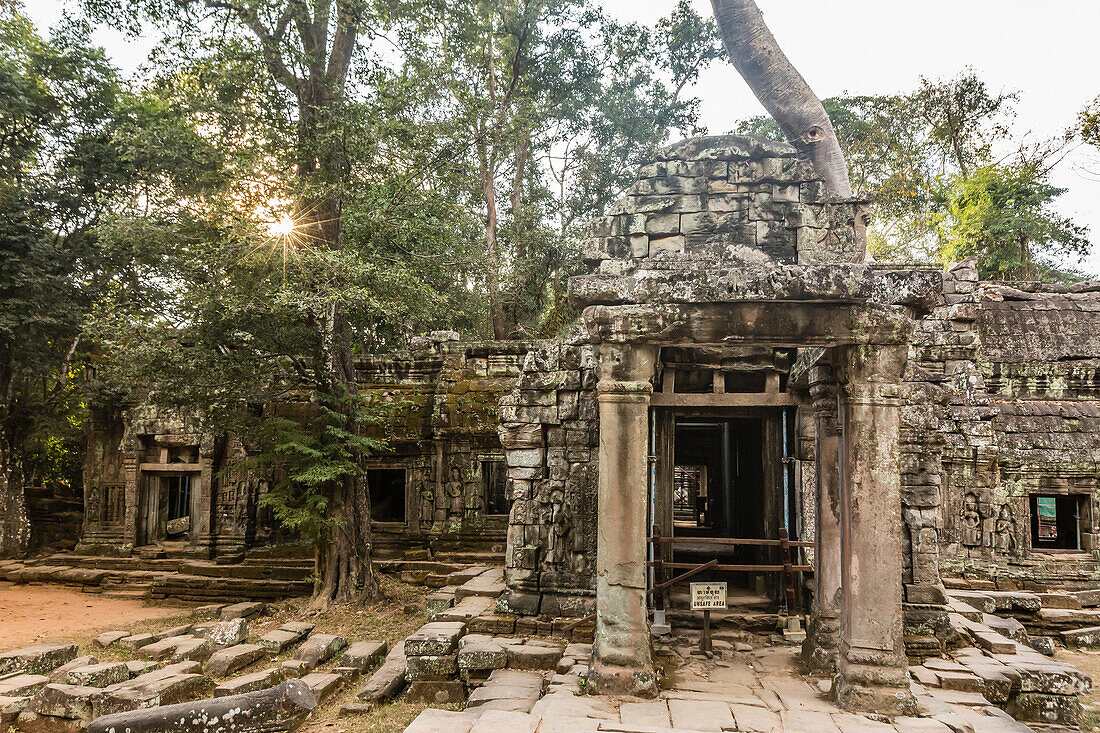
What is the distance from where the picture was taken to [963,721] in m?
4.78

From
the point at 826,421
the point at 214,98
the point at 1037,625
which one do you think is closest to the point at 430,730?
the point at 826,421

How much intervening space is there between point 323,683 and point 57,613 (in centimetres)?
810

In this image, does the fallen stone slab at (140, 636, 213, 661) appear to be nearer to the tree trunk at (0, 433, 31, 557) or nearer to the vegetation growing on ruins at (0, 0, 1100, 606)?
the vegetation growing on ruins at (0, 0, 1100, 606)

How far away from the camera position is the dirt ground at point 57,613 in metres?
10.2

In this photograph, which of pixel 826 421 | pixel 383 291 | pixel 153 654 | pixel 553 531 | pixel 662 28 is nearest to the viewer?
pixel 826 421

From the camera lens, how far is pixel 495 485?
13.3 metres

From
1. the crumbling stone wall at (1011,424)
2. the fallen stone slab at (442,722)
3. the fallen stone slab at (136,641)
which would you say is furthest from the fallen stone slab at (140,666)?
the crumbling stone wall at (1011,424)

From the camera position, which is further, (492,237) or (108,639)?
(492,237)

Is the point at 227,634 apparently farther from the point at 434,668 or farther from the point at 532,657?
the point at 532,657

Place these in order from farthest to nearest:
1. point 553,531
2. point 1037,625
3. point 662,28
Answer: point 662,28, point 1037,625, point 553,531

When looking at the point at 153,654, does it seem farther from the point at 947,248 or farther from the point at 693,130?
the point at 947,248

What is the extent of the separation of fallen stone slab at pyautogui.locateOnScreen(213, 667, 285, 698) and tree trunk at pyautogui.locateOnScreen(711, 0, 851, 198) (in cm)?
1274

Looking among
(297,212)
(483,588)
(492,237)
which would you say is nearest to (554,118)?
(492,237)

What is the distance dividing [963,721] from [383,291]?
30.1 ft
